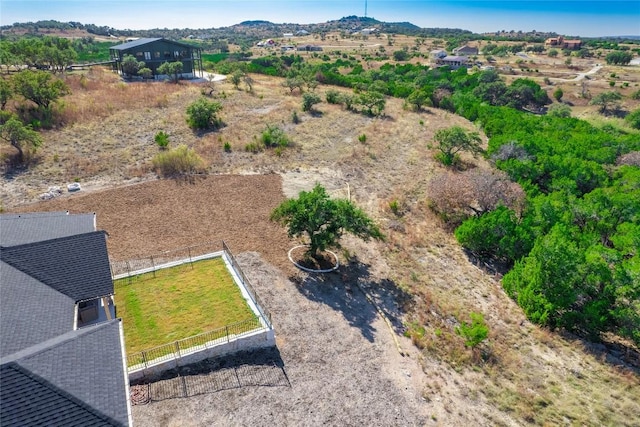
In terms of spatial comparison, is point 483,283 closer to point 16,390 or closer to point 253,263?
point 253,263

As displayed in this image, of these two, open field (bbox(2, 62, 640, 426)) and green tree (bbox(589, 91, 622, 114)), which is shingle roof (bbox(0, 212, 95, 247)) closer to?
open field (bbox(2, 62, 640, 426))

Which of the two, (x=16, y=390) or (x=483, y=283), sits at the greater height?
(x=16, y=390)

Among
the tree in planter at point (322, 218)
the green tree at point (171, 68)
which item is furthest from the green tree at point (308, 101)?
the tree in planter at point (322, 218)

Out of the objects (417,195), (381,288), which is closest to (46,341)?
(381,288)

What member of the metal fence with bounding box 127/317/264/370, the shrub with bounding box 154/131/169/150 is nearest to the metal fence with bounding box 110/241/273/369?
the metal fence with bounding box 127/317/264/370

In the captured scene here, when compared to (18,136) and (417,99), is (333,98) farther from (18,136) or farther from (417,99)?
(18,136)

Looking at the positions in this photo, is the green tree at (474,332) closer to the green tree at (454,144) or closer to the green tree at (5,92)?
the green tree at (454,144)

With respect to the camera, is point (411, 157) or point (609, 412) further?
point (411, 157)
